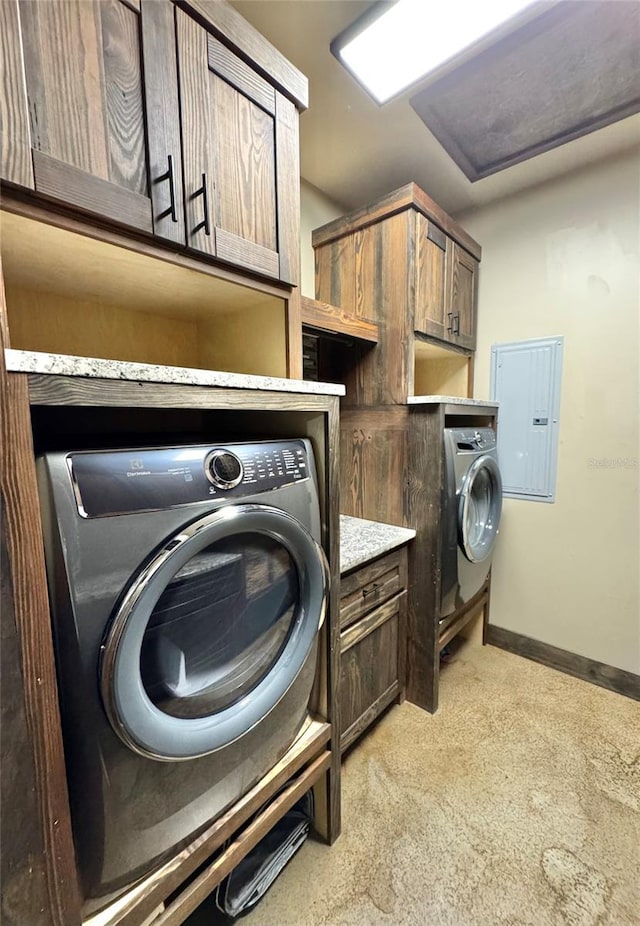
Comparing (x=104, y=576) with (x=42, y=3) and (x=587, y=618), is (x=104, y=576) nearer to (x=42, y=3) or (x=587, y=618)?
(x=42, y=3)

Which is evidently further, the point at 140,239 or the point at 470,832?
the point at 470,832

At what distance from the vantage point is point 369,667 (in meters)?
1.48

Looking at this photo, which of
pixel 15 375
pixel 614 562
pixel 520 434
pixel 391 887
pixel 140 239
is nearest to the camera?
pixel 15 375

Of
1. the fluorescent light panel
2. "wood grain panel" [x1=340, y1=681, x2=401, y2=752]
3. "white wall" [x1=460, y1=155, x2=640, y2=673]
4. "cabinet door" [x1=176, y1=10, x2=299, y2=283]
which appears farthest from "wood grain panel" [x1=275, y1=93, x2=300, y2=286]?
"wood grain panel" [x1=340, y1=681, x2=401, y2=752]

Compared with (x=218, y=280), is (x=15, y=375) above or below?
below

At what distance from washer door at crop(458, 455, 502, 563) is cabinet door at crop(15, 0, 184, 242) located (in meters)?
1.57

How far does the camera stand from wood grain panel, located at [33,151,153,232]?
2.04 ft

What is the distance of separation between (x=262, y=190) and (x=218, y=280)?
271 mm

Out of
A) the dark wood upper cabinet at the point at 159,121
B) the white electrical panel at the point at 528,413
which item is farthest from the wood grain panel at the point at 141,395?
the white electrical panel at the point at 528,413

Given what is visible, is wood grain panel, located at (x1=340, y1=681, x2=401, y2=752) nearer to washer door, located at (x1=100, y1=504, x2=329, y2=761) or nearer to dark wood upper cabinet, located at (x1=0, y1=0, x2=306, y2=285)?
washer door, located at (x1=100, y1=504, x2=329, y2=761)

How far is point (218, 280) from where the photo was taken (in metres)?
0.94

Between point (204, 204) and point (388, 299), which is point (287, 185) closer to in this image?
point (204, 204)

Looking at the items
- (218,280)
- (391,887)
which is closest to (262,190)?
(218,280)

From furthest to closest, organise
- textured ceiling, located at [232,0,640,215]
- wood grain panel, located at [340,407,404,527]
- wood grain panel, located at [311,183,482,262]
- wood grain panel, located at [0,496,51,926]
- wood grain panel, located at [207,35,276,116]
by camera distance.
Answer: wood grain panel, located at [340,407,404,527]
wood grain panel, located at [311,183,482,262]
textured ceiling, located at [232,0,640,215]
wood grain panel, located at [207,35,276,116]
wood grain panel, located at [0,496,51,926]
